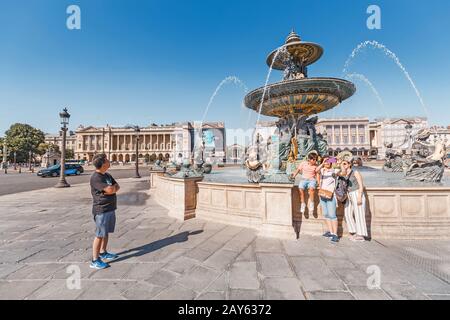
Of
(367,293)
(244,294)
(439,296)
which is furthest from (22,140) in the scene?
(439,296)

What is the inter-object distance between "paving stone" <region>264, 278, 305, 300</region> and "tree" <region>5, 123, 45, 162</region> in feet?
270

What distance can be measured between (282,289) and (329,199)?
2302mm

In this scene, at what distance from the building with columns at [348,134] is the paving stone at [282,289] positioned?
3349 inches

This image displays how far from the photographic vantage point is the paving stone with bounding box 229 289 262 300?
241cm

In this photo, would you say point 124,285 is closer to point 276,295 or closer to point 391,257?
point 276,295

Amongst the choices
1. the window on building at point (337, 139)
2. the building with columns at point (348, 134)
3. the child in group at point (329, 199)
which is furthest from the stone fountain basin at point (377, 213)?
the window on building at point (337, 139)

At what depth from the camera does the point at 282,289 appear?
2551 millimetres

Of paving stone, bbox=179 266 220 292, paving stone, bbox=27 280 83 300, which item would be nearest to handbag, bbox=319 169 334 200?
paving stone, bbox=179 266 220 292

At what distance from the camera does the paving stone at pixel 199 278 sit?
105 inches

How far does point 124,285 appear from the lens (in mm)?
2664

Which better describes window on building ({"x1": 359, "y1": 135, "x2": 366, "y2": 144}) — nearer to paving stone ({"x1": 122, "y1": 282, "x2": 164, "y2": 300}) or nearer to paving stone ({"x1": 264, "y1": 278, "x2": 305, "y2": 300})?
paving stone ({"x1": 264, "y1": 278, "x2": 305, "y2": 300})

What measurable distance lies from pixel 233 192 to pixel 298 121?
8.37 meters

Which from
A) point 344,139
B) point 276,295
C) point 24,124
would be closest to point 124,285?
point 276,295
